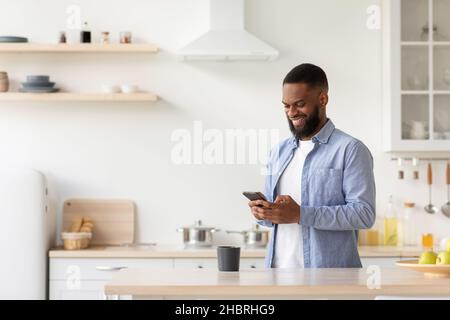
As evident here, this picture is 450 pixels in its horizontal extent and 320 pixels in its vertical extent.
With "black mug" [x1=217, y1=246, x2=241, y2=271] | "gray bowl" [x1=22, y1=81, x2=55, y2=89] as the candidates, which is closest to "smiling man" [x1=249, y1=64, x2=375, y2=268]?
"black mug" [x1=217, y1=246, x2=241, y2=271]

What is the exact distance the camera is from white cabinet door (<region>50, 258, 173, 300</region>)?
4.57 meters

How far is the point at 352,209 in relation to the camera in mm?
2998

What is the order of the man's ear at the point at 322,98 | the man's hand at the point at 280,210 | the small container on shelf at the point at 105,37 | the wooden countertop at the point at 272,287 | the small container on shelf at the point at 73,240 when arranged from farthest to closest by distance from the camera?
the small container on shelf at the point at 105,37, the small container on shelf at the point at 73,240, the man's ear at the point at 322,98, the man's hand at the point at 280,210, the wooden countertop at the point at 272,287

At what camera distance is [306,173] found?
317 cm

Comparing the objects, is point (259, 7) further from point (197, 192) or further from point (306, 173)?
point (306, 173)

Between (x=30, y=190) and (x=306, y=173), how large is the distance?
1994mm

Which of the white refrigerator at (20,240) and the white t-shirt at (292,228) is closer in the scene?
the white t-shirt at (292,228)

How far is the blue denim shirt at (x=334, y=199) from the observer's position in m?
2.99

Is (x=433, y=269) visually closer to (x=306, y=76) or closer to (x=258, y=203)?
(x=258, y=203)

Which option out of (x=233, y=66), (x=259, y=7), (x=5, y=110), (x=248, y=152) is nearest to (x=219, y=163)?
(x=248, y=152)

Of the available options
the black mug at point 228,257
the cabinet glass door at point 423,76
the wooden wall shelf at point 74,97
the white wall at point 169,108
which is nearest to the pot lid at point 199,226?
the white wall at point 169,108

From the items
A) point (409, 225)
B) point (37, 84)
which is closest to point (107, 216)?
point (37, 84)

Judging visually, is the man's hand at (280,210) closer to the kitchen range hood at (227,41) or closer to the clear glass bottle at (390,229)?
the kitchen range hood at (227,41)

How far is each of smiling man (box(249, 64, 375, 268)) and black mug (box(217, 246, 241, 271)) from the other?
204 mm
